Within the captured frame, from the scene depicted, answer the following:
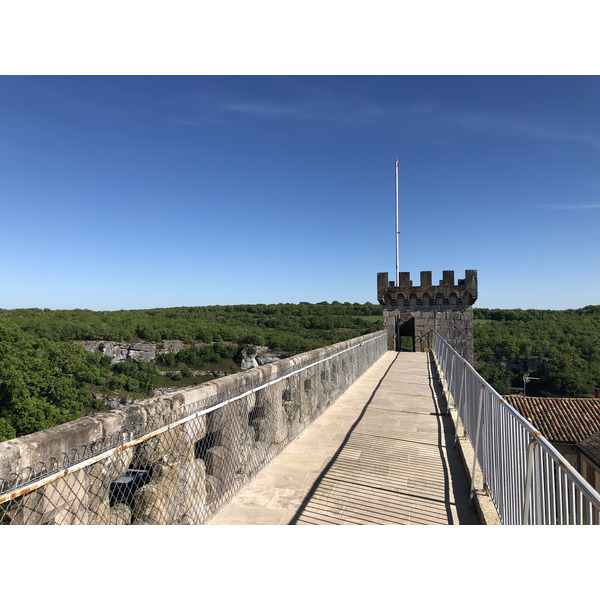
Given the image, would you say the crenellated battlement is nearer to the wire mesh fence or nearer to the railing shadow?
the railing shadow

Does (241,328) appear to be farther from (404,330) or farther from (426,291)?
(426,291)

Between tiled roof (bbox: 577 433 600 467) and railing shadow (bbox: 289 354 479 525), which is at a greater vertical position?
railing shadow (bbox: 289 354 479 525)

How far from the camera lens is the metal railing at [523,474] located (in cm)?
165

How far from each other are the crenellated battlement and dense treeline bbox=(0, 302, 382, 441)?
729 inches

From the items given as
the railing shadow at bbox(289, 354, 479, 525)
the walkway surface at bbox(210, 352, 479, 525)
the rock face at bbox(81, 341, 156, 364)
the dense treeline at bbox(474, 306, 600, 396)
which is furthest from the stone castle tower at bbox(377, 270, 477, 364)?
the rock face at bbox(81, 341, 156, 364)

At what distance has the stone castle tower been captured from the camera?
59.2 ft

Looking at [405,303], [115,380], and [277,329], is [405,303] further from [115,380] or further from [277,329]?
[277,329]

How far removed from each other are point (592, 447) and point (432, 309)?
7.72 meters

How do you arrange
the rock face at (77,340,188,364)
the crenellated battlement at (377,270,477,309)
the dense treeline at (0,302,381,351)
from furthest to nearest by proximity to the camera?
1. the rock face at (77,340,188,364)
2. the dense treeline at (0,302,381,351)
3. the crenellated battlement at (377,270,477,309)

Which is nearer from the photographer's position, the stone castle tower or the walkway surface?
the walkway surface

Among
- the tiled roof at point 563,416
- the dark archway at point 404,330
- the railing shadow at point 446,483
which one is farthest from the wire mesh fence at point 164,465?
the tiled roof at point 563,416

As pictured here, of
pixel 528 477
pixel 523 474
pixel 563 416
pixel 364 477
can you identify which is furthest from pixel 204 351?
pixel 528 477

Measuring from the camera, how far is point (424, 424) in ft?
18.9

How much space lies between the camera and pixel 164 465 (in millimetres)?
2438
